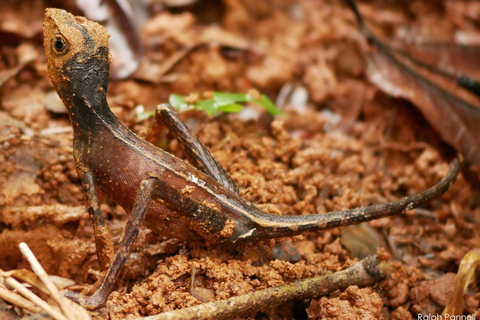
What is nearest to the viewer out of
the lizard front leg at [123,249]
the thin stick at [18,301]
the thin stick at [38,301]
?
the thin stick at [38,301]

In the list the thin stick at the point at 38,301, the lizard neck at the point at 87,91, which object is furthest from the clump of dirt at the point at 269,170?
the lizard neck at the point at 87,91

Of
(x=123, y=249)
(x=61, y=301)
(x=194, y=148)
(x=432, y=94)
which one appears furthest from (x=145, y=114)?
(x=432, y=94)

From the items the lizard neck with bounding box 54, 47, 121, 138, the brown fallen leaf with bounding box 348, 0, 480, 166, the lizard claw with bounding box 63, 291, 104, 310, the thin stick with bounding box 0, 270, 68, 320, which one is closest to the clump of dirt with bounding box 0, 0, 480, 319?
the lizard claw with bounding box 63, 291, 104, 310

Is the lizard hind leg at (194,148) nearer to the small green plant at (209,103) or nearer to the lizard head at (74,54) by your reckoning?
the small green plant at (209,103)

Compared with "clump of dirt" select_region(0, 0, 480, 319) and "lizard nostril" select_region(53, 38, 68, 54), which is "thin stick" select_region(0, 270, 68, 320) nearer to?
"clump of dirt" select_region(0, 0, 480, 319)

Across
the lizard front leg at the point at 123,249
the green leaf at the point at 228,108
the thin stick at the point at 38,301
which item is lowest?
the thin stick at the point at 38,301

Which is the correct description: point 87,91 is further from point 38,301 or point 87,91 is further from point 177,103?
point 38,301

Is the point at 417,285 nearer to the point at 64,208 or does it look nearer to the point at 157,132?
the point at 157,132

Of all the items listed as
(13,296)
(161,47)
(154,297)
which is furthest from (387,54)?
(13,296)
